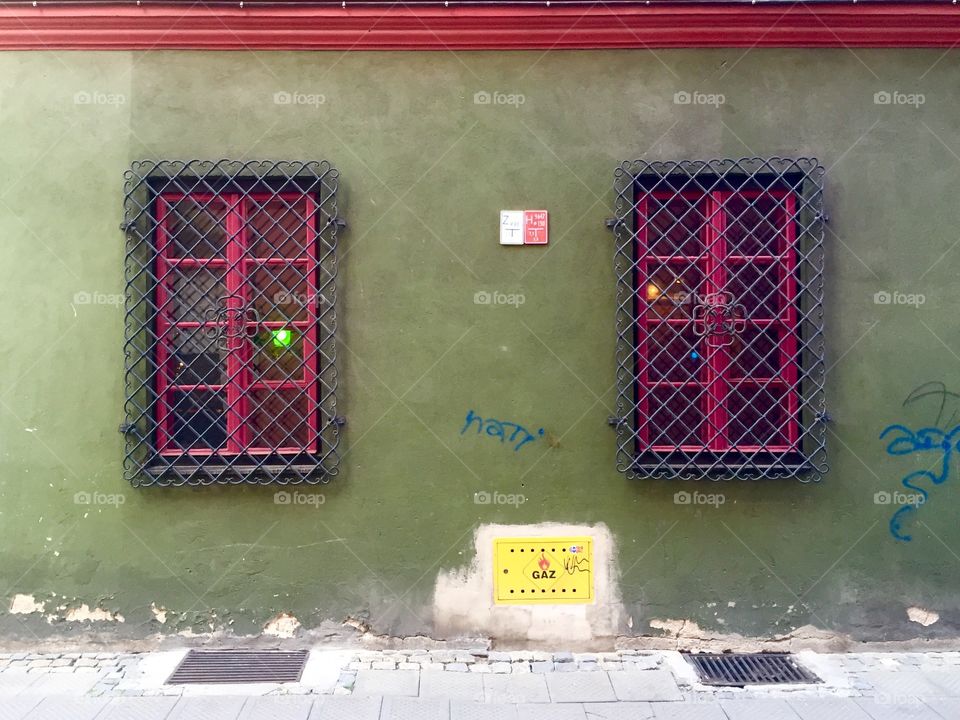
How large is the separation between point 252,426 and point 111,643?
5.87ft

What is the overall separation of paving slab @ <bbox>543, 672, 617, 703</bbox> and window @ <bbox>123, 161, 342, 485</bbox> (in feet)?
6.74

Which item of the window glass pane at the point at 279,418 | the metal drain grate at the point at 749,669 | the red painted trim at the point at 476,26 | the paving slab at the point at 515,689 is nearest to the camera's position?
the paving slab at the point at 515,689

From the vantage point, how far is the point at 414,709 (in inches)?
146

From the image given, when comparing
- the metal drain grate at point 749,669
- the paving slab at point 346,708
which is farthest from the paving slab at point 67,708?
the metal drain grate at point 749,669

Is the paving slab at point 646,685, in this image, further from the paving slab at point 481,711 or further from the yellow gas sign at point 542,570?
the paving slab at point 481,711

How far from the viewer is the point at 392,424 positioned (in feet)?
14.7

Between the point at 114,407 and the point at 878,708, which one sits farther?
the point at 114,407

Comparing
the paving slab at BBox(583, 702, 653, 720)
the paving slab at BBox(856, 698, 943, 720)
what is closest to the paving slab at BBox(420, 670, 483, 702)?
the paving slab at BBox(583, 702, 653, 720)

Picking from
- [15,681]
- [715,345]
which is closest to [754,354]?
[715,345]

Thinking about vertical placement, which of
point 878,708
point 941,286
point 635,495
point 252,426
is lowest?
point 878,708

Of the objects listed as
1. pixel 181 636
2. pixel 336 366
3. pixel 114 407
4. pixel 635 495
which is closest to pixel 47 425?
pixel 114 407

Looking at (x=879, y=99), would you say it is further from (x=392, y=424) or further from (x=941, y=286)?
(x=392, y=424)

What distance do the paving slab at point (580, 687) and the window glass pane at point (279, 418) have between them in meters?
2.32

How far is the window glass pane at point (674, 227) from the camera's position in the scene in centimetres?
450
